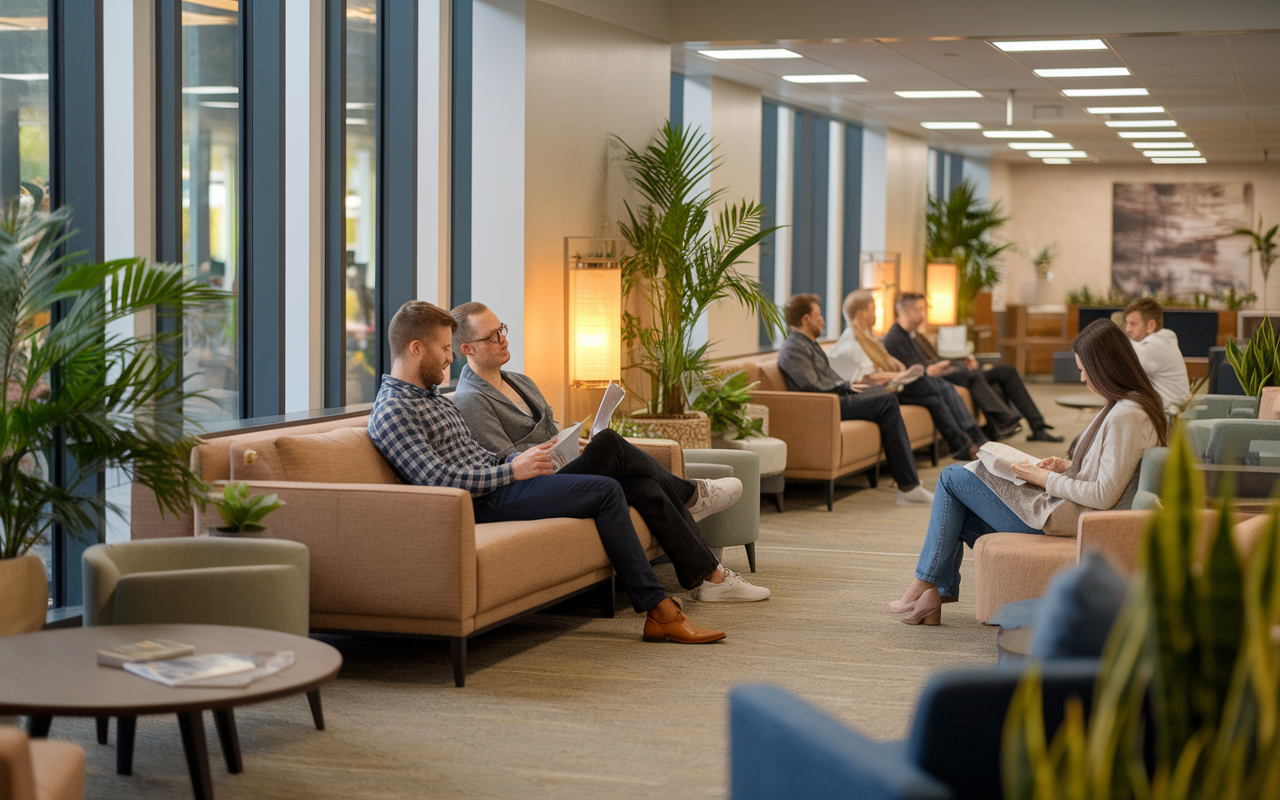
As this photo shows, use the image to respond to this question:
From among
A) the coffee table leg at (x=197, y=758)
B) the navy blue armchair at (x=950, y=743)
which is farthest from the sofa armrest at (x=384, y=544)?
the navy blue armchair at (x=950, y=743)

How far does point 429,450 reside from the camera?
453 centimetres

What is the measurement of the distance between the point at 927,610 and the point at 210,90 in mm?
3502

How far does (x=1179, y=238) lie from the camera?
1855cm

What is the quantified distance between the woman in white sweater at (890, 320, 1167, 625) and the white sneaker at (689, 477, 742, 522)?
87 centimetres

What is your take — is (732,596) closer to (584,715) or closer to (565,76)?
(584,715)

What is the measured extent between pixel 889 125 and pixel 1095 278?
6.85 meters

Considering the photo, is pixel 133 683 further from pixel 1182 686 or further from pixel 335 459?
pixel 1182 686

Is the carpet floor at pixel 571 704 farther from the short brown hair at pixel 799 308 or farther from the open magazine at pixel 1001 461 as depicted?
the short brown hair at pixel 799 308

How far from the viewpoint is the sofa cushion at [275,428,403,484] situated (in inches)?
171

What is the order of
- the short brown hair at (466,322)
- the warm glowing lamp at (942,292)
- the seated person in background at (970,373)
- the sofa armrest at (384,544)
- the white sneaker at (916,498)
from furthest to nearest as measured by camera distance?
the warm glowing lamp at (942,292)
the seated person in background at (970,373)
the white sneaker at (916,498)
the short brown hair at (466,322)
the sofa armrest at (384,544)

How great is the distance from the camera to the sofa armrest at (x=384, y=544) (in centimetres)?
391

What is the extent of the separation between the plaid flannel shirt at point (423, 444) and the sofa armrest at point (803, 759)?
8.28 ft

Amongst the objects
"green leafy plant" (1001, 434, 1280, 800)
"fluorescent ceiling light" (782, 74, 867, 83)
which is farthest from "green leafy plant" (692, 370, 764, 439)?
"green leafy plant" (1001, 434, 1280, 800)

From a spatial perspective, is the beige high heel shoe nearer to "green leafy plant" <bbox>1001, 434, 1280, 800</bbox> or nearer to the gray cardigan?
the gray cardigan
